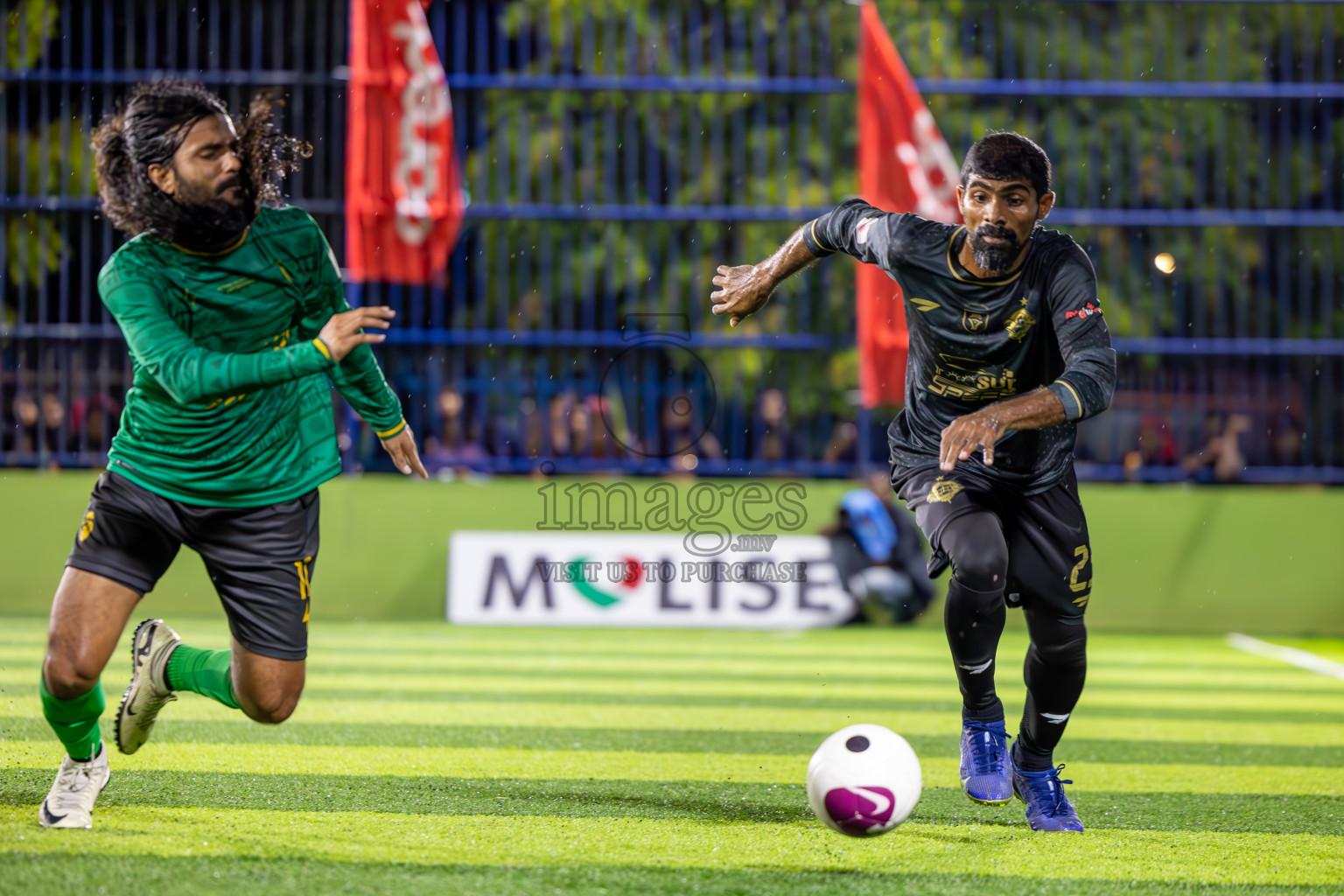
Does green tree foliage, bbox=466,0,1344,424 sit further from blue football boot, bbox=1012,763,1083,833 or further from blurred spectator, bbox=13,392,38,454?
blue football boot, bbox=1012,763,1083,833

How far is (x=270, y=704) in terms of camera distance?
15.3 ft

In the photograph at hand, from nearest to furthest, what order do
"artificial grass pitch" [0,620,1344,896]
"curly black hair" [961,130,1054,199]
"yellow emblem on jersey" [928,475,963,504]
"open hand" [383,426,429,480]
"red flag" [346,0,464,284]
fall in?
"artificial grass pitch" [0,620,1344,896]
"curly black hair" [961,130,1054,199]
"yellow emblem on jersey" [928,475,963,504]
"open hand" [383,426,429,480]
"red flag" [346,0,464,284]

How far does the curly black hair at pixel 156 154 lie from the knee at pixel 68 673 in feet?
3.92

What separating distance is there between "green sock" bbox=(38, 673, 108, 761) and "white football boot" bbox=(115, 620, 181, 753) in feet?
0.84

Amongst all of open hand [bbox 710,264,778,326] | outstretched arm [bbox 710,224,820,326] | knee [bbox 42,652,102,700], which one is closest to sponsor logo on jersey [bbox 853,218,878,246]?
outstretched arm [bbox 710,224,820,326]

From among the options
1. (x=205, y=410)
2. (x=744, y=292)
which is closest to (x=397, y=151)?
(x=744, y=292)

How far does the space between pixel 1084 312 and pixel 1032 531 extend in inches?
29.3

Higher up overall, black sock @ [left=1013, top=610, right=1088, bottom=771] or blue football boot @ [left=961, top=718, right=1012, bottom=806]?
black sock @ [left=1013, top=610, right=1088, bottom=771]

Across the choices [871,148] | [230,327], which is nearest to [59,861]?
[230,327]

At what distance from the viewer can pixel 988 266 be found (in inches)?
189

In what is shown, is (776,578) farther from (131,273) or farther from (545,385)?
(131,273)

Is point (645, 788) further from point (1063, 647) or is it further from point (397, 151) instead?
point (397, 151)

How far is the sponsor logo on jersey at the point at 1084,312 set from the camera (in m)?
4.60

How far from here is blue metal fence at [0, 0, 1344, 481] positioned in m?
13.2
